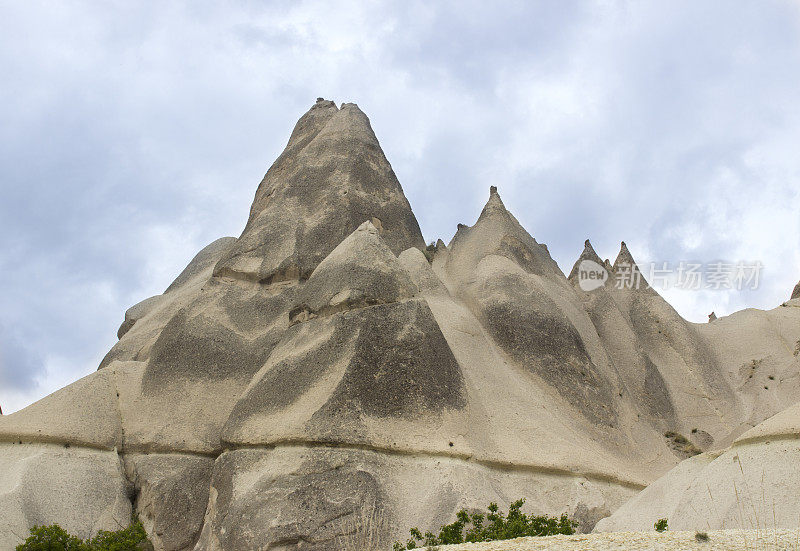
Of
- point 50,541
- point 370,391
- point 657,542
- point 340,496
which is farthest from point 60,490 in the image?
point 657,542

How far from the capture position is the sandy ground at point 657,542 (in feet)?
17.4

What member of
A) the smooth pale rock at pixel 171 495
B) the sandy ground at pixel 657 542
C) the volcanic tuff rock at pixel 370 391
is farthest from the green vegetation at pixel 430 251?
the sandy ground at pixel 657 542

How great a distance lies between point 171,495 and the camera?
34.5ft

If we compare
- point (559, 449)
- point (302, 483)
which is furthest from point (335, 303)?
point (559, 449)

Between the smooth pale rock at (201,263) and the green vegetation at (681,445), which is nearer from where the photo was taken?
the green vegetation at (681,445)

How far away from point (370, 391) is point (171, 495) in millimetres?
3134

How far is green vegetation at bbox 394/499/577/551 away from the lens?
25.1 ft

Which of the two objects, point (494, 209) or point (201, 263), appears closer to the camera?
point (494, 209)

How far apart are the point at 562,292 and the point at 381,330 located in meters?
5.55

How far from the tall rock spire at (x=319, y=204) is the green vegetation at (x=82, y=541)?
4.91 meters

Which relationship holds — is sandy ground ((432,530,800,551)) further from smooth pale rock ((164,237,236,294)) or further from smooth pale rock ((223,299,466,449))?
smooth pale rock ((164,237,236,294))

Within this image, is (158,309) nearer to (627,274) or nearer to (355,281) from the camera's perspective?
(355,281)

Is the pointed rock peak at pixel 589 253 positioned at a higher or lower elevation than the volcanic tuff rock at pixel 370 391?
higher

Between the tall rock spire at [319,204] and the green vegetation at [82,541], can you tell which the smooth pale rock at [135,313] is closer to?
the tall rock spire at [319,204]
